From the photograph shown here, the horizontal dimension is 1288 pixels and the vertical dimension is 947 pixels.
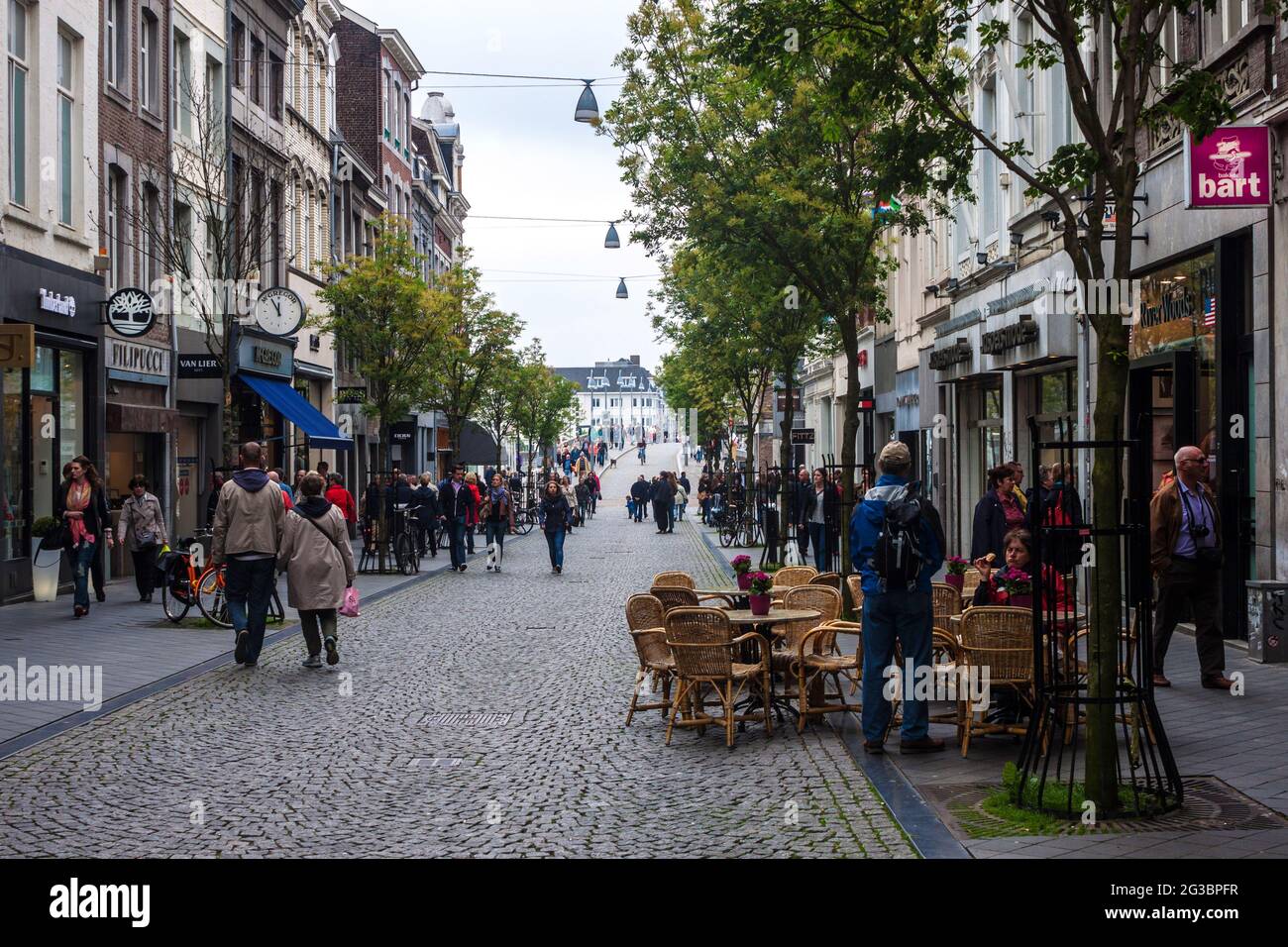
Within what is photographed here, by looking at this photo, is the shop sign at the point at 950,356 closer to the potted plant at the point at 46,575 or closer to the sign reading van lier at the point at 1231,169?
the sign reading van lier at the point at 1231,169

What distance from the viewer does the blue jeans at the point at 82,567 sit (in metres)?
18.2

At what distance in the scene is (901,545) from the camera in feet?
31.0

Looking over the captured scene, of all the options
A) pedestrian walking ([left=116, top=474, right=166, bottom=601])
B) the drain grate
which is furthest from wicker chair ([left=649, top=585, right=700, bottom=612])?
pedestrian walking ([left=116, top=474, right=166, bottom=601])

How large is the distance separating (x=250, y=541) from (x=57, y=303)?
9239 millimetres

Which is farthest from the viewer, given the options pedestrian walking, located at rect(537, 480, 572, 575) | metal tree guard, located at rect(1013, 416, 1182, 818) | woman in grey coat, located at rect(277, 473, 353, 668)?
pedestrian walking, located at rect(537, 480, 572, 575)

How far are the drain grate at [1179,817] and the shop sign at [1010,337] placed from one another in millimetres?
14272

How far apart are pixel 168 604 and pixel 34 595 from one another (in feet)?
14.2

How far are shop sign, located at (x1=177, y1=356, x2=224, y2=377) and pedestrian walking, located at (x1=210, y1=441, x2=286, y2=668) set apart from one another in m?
11.7

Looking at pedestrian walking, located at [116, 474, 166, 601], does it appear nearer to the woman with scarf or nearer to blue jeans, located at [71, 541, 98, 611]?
the woman with scarf

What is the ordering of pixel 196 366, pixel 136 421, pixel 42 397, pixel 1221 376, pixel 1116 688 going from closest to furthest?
pixel 1116 688 < pixel 1221 376 < pixel 42 397 < pixel 136 421 < pixel 196 366

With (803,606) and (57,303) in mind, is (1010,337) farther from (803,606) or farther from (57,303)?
(57,303)

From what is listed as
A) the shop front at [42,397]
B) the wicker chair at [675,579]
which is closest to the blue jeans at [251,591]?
the wicker chair at [675,579]

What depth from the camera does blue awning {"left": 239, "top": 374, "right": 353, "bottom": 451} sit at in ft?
104

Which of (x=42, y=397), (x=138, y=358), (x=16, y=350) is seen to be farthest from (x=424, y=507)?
(x=16, y=350)
